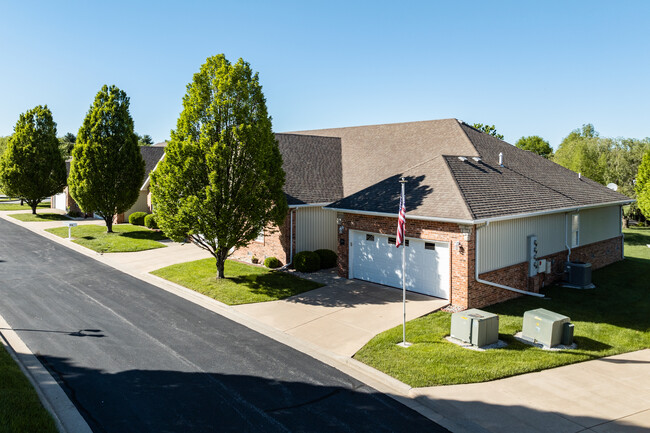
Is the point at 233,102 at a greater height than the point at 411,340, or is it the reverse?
the point at 233,102

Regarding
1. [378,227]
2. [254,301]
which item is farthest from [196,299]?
[378,227]

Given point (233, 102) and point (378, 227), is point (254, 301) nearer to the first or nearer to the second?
point (378, 227)

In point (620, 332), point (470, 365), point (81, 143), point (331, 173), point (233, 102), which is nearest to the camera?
point (470, 365)

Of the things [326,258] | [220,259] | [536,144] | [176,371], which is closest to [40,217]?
[220,259]

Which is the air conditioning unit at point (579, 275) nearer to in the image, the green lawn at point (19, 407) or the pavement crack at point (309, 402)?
the pavement crack at point (309, 402)

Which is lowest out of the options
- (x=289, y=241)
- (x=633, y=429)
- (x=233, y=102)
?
(x=633, y=429)

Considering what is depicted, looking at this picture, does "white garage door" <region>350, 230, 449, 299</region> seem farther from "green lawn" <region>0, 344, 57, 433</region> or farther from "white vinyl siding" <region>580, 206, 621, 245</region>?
"green lawn" <region>0, 344, 57, 433</region>
